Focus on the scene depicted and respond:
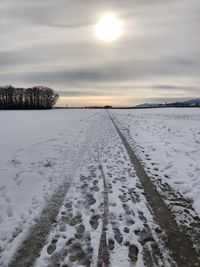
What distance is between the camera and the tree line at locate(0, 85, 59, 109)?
409 ft

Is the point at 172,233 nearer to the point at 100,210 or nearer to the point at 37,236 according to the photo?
the point at 100,210

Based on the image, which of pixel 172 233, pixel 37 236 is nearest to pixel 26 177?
pixel 37 236

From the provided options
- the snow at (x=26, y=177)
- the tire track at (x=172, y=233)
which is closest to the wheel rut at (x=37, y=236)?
the snow at (x=26, y=177)

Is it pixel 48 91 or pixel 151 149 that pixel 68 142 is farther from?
pixel 48 91

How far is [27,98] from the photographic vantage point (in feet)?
426

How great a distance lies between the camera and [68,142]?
43.7 feet

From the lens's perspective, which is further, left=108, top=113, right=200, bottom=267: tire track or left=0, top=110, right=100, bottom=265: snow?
left=0, top=110, right=100, bottom=265: snow

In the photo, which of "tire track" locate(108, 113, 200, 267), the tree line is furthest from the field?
the tree line

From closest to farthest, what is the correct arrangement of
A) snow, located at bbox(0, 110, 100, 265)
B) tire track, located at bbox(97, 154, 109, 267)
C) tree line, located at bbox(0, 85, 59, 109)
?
tire track, located at bbox(97, 154, 109, 267)
snow, located at bbox(0, 110, 100, 265)
tree line, located at bbox(0, 85, 59, 109)

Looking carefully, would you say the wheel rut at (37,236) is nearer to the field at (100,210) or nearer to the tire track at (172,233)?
the field at (100,210)

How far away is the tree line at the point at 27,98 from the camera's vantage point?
125m

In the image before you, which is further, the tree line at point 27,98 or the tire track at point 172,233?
the tree line at point 27,98

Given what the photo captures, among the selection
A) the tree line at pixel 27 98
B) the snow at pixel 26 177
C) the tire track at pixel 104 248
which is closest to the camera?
the tire track at pixel 104 248

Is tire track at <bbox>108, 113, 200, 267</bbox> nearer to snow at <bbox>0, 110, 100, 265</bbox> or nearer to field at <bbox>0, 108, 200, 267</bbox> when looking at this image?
field at <bbox>0, 108, 200, 267</bbox>
